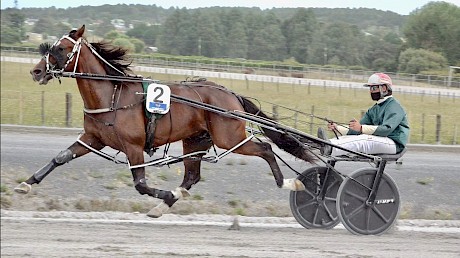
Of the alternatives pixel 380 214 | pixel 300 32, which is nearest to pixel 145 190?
pixel 380 214

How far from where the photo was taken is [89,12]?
18125mm

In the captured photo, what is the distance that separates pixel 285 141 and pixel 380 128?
3.70 feet

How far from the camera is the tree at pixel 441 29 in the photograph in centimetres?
1148

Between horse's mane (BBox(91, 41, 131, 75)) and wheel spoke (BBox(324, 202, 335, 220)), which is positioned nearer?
horse's mane (BBox(91, 41, 131, 75))

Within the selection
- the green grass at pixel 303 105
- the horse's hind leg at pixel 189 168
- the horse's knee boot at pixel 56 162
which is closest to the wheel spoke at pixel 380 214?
the horse's hind leg at pixel 189 168

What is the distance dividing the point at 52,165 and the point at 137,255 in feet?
6.12

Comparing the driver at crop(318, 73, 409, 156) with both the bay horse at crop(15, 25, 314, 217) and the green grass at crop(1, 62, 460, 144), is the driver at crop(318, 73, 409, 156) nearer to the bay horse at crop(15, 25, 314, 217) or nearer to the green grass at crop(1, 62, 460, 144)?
the bay horse at crop(15, 25, 314, 217)

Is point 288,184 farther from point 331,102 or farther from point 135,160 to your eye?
point 331,102

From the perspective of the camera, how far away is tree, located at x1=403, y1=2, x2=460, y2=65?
1148 centimetres

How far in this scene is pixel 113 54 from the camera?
7.68 m

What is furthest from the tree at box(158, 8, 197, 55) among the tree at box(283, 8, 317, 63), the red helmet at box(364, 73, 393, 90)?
the red helmet at box(364, 73, 393, 90)

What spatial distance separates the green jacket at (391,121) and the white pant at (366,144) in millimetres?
77

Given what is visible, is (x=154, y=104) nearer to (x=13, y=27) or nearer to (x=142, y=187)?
(x=142, y=187)

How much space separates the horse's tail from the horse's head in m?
1.89
